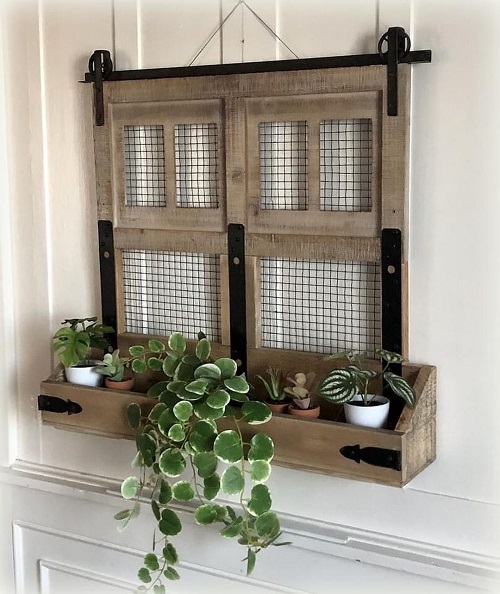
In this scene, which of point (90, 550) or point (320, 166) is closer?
point (320, 166)

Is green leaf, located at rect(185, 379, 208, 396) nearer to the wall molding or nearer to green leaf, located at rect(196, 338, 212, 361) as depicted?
green leaf, located at rect(196, 338, 212, 361)

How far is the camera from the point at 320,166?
1578 mm

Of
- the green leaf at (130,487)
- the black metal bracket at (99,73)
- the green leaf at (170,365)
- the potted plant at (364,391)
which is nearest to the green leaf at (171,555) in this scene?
the green leaf at (130,487)

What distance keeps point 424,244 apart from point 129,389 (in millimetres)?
649

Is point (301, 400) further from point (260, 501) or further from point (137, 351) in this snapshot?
point (137, 351)

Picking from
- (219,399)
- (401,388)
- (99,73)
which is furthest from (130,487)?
(99,73)

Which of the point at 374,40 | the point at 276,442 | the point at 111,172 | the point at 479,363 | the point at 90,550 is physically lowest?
the point at 90,550

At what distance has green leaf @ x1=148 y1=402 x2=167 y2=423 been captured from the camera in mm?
1583

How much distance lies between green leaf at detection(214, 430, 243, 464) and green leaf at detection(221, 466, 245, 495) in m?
0.02

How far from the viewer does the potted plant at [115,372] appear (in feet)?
5.66

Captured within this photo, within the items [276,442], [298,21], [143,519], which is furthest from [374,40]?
[143,519]

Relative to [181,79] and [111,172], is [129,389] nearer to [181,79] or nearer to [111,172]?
[111,172]

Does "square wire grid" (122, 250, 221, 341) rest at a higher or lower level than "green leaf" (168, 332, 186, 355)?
higher

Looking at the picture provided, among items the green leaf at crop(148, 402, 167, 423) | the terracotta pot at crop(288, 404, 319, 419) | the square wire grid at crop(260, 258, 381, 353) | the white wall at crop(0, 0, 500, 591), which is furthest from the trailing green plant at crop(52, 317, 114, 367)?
the terracotta pot at crop(288, 404, 319, 419)
